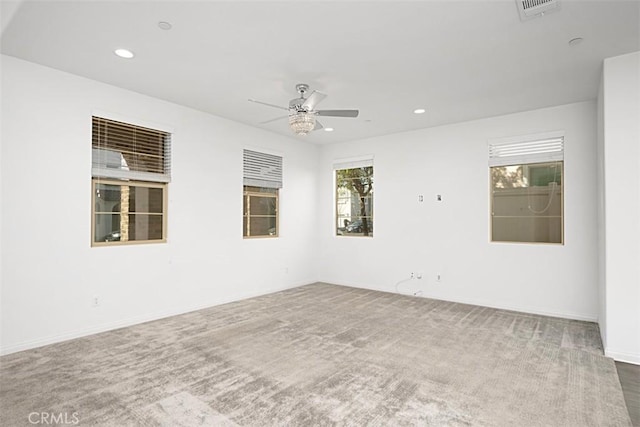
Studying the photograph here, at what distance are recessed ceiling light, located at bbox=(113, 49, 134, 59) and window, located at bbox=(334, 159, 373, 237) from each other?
14.2ft

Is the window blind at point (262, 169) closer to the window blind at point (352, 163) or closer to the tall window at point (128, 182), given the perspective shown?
the window blind at point (352, 163)

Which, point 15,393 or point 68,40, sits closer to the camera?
point 15,393

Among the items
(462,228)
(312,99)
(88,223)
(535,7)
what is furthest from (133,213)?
(462,228)

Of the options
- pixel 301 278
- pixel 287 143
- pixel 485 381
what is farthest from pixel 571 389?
pixel 287 143

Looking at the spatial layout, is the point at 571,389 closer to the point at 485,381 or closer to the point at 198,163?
the point at 485,381

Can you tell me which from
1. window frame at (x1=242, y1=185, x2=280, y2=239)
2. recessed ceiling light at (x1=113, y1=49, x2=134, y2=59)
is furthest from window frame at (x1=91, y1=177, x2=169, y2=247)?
recessed ceiling light at (x1=113, y1=49, x2=134, y2=59)

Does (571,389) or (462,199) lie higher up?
(462,199)

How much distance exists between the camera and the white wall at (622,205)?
3238 millimetres

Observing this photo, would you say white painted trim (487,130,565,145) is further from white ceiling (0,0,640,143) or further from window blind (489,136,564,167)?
white ceiling (0,0,640,143)

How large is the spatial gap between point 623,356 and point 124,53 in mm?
5495

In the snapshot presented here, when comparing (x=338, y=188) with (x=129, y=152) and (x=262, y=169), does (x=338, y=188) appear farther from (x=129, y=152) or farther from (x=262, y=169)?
(x=129, y=152)

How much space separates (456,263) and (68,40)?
5.58 metres

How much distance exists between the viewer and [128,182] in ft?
14.2

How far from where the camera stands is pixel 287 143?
21.6 feet
